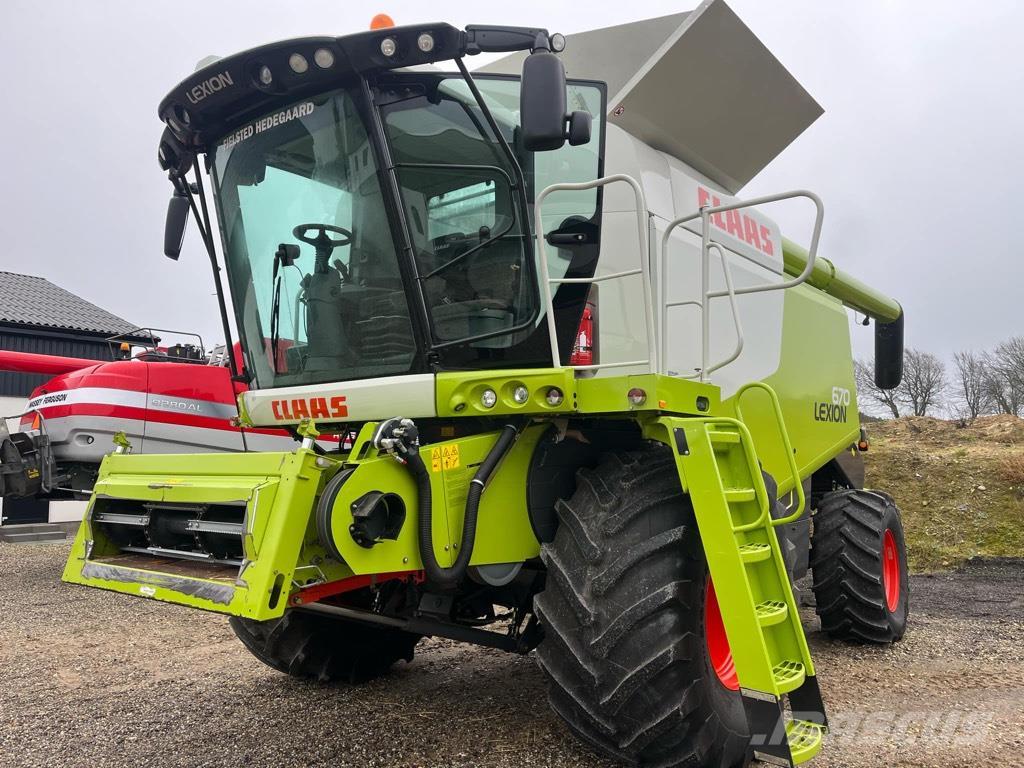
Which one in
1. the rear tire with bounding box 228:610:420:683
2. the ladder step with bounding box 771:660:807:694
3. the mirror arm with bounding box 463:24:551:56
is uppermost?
the mirror arm with bounding box 463:24:551:56

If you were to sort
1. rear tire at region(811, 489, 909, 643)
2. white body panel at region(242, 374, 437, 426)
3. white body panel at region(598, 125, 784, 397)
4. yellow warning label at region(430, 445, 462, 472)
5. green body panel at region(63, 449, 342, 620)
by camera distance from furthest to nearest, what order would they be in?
rear tire at region(811, 489, 909, 643) → white body panel at region(598, 125, 784, 397) → white body panel at region(242, 374, 437, 426) → yellow warning label at region(430, 445, 462, 472) → green body panel at region(63, 449, 342, 620)

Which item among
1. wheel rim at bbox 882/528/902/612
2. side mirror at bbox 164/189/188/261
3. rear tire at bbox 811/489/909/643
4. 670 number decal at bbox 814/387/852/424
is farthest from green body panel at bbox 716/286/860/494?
side mirror at bbox 164/189/188/261

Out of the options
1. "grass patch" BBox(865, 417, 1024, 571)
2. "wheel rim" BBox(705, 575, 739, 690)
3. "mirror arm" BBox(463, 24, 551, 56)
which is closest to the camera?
"mirror arm" BBox(463, 24, 551, 56)

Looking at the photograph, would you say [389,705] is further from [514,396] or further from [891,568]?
[891,568]

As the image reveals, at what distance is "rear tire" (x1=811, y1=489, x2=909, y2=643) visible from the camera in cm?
538

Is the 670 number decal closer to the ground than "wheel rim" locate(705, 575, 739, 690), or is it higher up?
higher up

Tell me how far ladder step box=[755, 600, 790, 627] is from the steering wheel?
6.97ft

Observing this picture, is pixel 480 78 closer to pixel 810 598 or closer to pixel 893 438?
pixel 810 598

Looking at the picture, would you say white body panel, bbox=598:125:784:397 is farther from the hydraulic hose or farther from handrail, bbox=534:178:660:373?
the hydraulic hose

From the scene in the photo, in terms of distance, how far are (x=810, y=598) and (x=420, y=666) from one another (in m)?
4.10

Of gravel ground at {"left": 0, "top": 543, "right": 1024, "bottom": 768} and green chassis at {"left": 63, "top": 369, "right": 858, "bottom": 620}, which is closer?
green chassis at {"left": 63, "top": 369, "right": 858, "bottom": 620}

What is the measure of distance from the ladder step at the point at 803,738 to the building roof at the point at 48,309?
1841cm

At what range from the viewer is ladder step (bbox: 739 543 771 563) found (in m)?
2.83

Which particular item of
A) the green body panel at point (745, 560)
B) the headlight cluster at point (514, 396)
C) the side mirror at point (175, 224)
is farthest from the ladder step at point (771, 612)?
the side mirror at point (175, 224)
